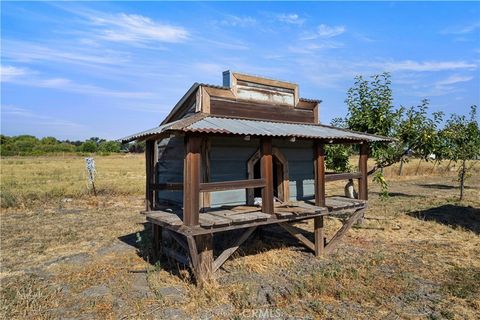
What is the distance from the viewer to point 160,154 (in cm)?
930

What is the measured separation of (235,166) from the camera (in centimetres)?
780

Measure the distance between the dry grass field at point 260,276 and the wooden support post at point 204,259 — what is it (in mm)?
237

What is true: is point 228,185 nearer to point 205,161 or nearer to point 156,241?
point 205,161

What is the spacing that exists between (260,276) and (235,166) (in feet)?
7.76

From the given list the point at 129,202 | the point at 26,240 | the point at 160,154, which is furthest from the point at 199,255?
the point at 129,202

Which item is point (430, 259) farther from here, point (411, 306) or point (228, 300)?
point (228, 300)

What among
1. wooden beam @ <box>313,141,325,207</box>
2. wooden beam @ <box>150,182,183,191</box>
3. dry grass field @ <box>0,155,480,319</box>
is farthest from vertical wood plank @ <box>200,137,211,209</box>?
wooden beam @ <box>313,141,325,207</box>

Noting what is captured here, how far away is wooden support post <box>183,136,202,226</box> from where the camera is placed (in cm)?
609

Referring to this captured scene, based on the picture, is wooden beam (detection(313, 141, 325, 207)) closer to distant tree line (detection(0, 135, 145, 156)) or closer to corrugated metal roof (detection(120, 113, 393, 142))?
corrugated metal roof (detection(120, 113, 393, 142))

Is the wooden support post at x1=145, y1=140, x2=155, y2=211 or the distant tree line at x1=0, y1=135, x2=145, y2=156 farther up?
the distant tree line at x1=0, y1=135, x2=145, y2=156

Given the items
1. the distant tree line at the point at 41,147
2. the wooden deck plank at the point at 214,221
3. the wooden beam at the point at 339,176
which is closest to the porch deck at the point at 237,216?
the wooden deck plank at the point at 214,221

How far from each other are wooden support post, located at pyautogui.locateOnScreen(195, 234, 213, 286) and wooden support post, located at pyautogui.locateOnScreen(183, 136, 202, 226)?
2.44 ft

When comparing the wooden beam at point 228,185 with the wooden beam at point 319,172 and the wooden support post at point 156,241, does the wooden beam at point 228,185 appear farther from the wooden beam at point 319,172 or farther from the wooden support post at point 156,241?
the wooden support post at point 156,241

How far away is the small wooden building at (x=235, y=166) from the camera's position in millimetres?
6289
